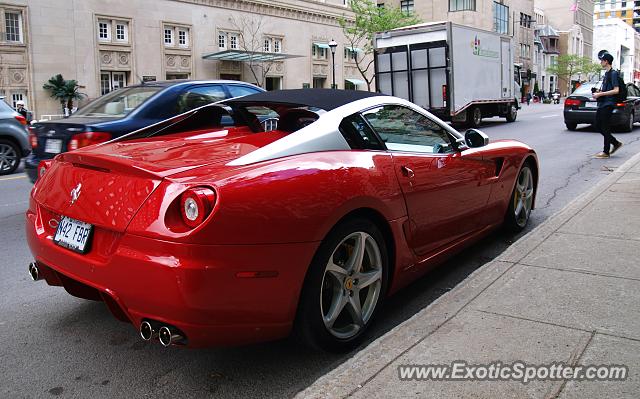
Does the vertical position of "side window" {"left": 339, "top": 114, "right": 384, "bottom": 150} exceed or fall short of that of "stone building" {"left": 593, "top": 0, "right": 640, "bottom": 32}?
it falls short

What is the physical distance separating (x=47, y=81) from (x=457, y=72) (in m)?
23.2

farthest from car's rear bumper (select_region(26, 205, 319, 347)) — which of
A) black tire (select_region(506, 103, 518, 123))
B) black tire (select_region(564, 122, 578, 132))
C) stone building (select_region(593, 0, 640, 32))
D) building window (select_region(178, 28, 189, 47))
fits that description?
stone building (select_region(593, 0, 640, 32))

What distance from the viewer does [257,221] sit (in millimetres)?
2664

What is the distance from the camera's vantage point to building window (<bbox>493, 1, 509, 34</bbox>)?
2656 inches

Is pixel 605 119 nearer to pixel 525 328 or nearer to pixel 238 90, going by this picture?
pixel 238 90

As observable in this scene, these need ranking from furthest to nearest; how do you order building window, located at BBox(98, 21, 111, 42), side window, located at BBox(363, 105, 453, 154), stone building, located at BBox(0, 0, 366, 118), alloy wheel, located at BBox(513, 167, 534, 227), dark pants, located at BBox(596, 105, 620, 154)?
building window, located at BBox(98, 21, 111, 42) < stone building, located at BBox(0, 0, 366, 118) < dark pants, located at BBox(596, 105, 620, 154) < alloy wheel, located at BBox(513, 167, 534, 227) < side window, located at BBox(363, 105, 453, 154)

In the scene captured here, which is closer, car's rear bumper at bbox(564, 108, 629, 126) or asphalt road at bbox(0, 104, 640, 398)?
Answer: asphalt road at bbox(0, 104, 640, 398)

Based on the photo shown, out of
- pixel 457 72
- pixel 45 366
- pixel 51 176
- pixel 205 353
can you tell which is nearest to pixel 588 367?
pixel 205 353

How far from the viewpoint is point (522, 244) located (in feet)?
16.0

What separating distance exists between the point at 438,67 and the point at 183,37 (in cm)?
2347

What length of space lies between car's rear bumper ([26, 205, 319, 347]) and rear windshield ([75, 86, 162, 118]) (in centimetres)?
486

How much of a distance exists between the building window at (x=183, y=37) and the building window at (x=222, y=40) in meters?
2.62

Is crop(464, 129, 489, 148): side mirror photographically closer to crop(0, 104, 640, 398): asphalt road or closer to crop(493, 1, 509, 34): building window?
crop(0, 104, 640, 398): asphalt road

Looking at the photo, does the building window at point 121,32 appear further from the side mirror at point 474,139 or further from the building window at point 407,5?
the building window at point 407,5
